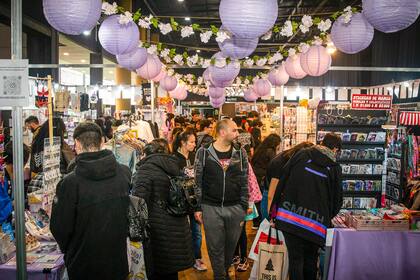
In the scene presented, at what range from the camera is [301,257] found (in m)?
3.63

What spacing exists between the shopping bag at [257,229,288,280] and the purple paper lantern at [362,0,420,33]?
2144 mm

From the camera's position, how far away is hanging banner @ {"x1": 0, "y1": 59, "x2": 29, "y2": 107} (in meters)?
2.51

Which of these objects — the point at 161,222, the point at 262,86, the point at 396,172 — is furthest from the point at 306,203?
the point at 262,86

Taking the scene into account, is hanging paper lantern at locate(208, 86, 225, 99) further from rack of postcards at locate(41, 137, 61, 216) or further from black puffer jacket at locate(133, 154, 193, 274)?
black puffer jacket at locate(133, 154, 193, 274)

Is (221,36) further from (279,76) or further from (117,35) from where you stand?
(279,76)

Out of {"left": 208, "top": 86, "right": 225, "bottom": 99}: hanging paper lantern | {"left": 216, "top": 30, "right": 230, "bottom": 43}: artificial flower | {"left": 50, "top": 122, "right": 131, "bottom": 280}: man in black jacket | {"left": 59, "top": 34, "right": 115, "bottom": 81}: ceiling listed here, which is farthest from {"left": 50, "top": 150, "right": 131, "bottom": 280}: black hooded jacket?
{"left": 59, "top": 34, "right": 115, "bottom": 81}: ceiling

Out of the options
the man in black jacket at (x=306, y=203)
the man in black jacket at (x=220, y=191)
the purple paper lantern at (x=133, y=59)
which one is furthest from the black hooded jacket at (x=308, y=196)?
the purple paper lantern at (x=133, y=59)

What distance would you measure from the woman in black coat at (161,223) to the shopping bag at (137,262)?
9 cm

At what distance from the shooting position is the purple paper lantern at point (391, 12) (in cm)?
345

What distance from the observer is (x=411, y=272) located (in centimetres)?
394

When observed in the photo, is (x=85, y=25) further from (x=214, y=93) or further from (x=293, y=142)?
(x=214, y=93)

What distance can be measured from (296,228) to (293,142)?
22.3 feet

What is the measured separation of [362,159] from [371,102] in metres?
0.91

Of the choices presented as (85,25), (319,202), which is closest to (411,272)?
Result: (319,202)
